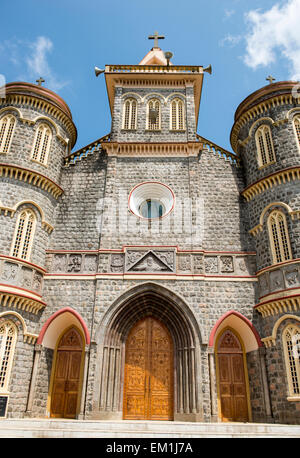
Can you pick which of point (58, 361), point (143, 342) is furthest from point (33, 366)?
point (143, 342)

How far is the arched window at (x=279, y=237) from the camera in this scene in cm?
1525

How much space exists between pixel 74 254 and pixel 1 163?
5378 mm

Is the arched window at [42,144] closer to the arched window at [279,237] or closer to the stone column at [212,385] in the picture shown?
the arched window at [279,237]

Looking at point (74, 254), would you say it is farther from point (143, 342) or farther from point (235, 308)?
point (235, 308)

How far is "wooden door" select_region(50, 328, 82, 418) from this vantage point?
14.9m

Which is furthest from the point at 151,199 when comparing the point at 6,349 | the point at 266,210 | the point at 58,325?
the point at 6,349

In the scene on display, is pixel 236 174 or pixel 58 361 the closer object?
pixel 58 361

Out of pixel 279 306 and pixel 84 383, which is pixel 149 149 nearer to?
pixel 279 306

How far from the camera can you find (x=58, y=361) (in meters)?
15.7

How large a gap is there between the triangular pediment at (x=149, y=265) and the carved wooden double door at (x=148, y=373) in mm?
2412

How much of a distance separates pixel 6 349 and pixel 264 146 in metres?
15.2

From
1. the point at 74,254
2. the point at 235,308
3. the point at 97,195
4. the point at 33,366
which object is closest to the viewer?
the point at 33,366

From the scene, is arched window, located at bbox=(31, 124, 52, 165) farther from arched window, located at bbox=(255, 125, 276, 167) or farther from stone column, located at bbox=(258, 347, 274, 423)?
stone column, located at bbox=(258, 347, 274, 423)

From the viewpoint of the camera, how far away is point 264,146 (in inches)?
701
